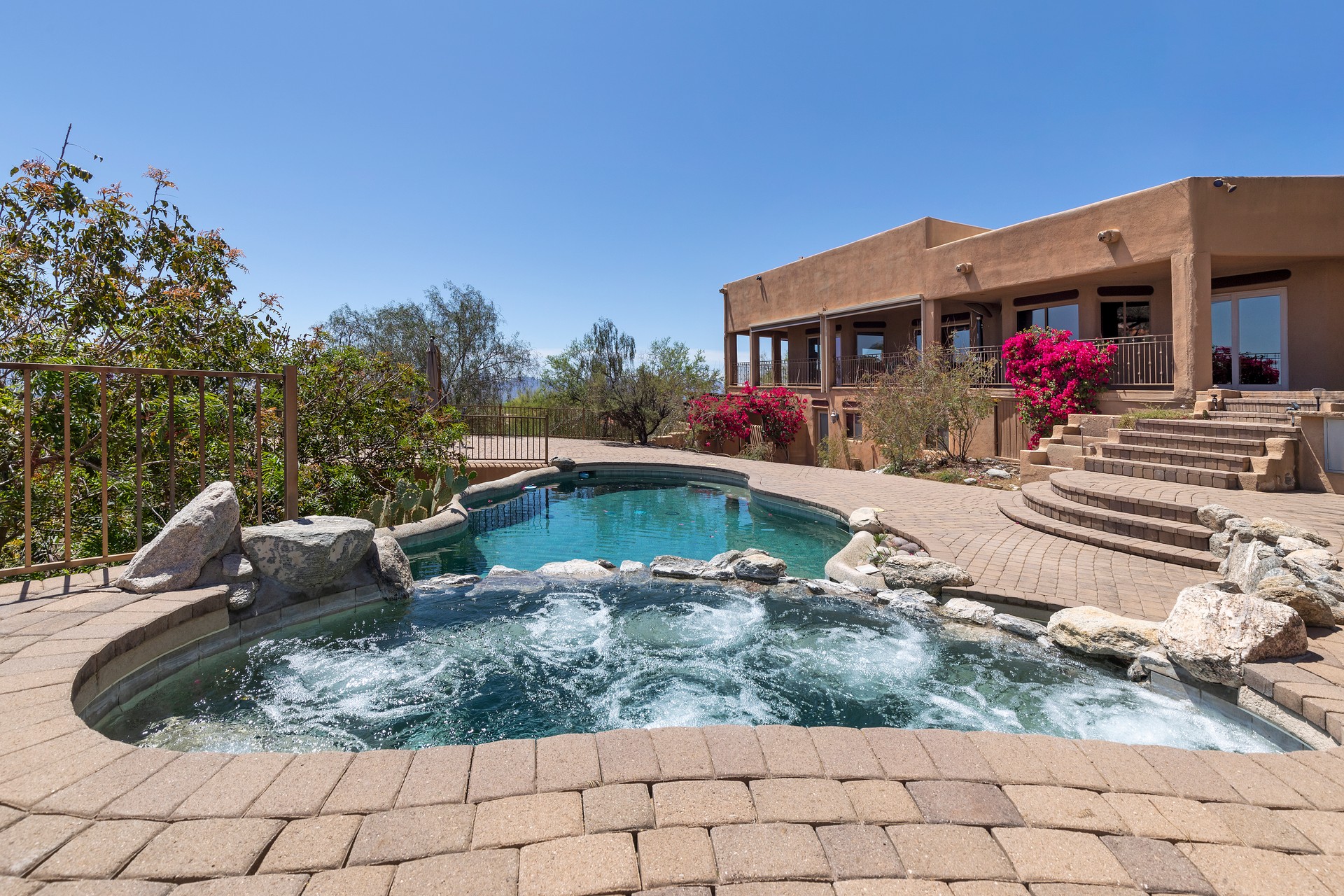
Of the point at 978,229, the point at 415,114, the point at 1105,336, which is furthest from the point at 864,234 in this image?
the point at 415,114

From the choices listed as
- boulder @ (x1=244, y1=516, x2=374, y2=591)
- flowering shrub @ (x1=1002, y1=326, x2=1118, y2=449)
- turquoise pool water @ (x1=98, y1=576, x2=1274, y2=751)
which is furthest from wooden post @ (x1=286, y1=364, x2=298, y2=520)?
flowering shrub @ (x1=1002, y1=326, x2=1118, y2=449)

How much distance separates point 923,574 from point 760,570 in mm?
1537

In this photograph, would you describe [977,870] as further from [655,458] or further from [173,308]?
[655,458]

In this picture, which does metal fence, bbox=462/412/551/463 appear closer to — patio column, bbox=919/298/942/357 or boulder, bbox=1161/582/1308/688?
patio column, bbox=919/298/942/357

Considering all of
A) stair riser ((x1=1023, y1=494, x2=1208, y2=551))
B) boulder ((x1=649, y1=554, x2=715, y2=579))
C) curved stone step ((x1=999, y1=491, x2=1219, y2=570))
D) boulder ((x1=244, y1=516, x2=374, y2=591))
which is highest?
boulder ((x1=244, y1=516, x2=374, y2=591))

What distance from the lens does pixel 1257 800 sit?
85.4 inches

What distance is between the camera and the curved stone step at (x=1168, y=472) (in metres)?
7.97

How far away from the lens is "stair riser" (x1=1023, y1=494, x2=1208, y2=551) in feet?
20.3

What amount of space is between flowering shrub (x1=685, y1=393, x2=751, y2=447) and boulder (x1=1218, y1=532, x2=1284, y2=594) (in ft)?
47.1

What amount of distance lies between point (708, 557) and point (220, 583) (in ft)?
17.5

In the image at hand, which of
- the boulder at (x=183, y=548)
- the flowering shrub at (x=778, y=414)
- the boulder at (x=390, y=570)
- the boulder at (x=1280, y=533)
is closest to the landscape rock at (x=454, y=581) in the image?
the boulder at (x=390, y=570)

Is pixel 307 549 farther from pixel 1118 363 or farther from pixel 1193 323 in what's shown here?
pixel 1118 363

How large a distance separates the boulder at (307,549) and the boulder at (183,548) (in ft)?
0.92

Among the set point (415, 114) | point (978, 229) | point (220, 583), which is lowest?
point (220, 583)
